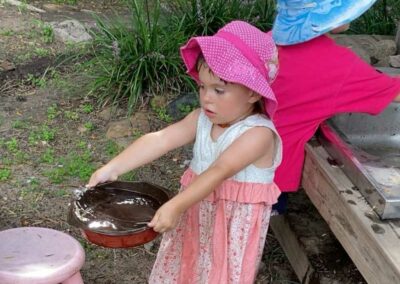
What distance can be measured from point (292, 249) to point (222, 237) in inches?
30.0

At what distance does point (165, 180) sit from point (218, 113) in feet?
5.21

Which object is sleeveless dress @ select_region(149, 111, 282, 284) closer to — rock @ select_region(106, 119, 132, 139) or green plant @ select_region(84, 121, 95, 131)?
rock @ select_region(106, 119, 132, 139)

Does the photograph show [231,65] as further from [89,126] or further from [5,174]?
[89,126]

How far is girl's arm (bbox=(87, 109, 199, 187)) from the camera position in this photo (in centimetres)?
214

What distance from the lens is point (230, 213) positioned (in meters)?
2.15

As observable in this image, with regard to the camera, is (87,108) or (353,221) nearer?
(353,221)

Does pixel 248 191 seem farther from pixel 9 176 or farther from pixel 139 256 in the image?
pixel 9 176

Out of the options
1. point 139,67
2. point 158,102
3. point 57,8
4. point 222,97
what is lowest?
point 57,8

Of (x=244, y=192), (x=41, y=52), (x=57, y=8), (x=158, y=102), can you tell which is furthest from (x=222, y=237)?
(x=57, y=8)

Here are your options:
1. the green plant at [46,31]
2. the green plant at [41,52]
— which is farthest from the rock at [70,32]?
the green plant at [41,52]

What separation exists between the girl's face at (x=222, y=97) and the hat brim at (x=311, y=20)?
50 cm

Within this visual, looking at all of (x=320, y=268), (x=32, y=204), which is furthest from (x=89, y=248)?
(x=320, y=268)

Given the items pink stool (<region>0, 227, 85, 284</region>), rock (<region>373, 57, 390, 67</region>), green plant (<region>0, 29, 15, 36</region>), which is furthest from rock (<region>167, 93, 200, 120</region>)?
pink stool (<region>0, 227, 85, 284</region>)

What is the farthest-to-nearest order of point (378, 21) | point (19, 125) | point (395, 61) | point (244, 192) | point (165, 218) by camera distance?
1. point (378, 21)
2. point (19, 125)
3. point (395, 61)
4. point (244, 192)
5. point (165, 218)
